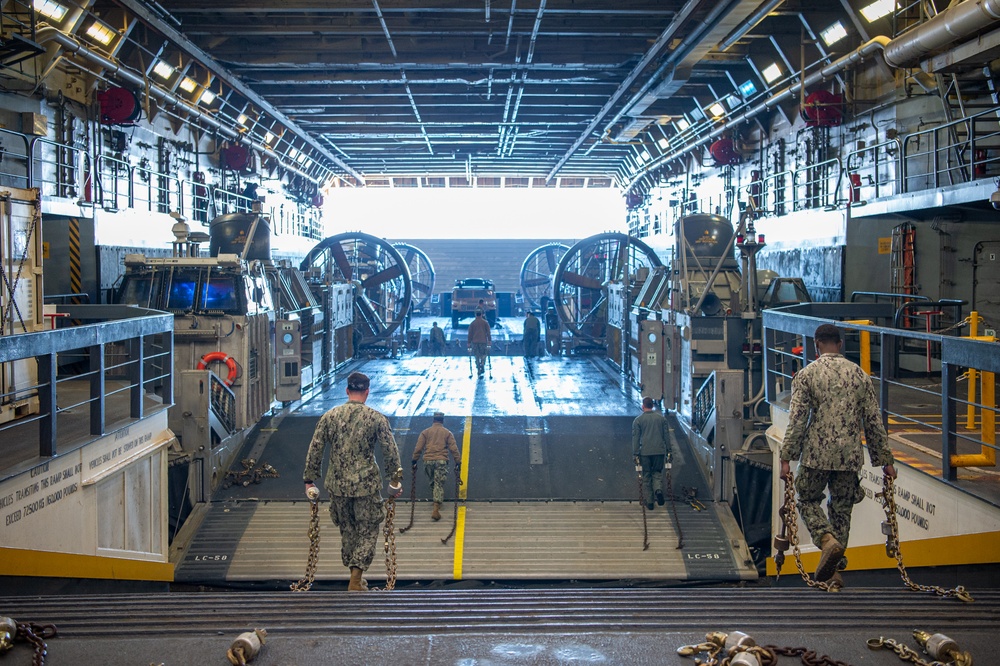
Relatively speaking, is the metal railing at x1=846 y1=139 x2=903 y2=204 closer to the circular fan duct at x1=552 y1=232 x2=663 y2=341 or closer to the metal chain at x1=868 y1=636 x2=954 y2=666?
the circular fan duct at x1=552 y1=232 x2=663 y2=341

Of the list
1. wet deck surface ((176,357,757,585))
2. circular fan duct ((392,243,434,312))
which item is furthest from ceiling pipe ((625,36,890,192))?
circular fan duct ((392,243,434,312))

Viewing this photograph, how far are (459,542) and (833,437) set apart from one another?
5.35m

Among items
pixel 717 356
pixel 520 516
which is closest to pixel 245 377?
pixel 520 516

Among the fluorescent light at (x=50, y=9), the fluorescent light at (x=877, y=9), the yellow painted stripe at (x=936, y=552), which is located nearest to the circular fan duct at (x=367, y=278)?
the fluorescent light at (x=50, y=9)

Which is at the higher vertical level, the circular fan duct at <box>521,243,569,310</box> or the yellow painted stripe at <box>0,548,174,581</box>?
the circular fan duct at <box>521,243,569,310</box>

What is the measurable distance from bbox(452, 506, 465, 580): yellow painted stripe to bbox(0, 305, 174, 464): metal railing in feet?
12.1

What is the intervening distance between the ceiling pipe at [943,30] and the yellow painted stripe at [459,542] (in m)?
8.35

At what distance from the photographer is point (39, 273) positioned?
9.30 meters

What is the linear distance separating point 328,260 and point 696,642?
15.8m

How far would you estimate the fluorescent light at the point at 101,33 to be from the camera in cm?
1458

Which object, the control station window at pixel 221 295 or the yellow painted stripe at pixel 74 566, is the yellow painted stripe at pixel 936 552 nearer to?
the yellow painted stripe at pixel 74 566

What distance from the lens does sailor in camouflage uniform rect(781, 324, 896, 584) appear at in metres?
5.38

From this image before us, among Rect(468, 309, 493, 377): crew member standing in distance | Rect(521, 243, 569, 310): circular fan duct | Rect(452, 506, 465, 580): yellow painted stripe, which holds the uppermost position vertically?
Rect(521, 243, 569, 310): circular fan duct

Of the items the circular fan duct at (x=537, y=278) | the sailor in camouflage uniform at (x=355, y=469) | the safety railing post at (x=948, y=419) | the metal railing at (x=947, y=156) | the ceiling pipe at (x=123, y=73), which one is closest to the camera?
the safety railing post at (x=948, y=419)
